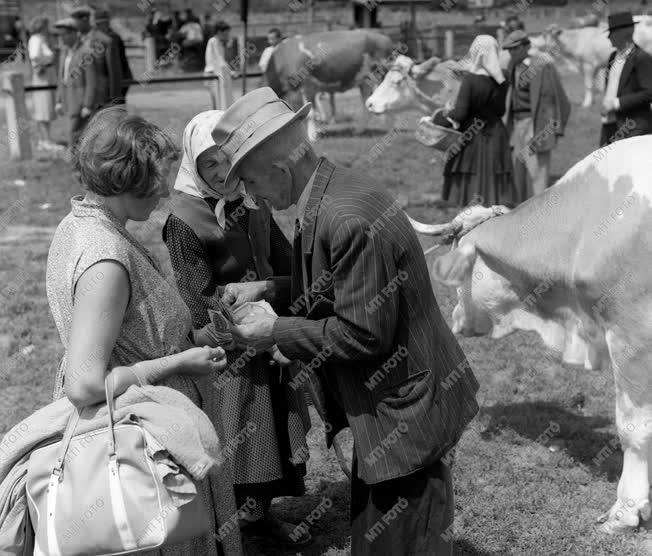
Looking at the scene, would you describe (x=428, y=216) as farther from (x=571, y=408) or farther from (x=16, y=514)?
(x=16, y=514)

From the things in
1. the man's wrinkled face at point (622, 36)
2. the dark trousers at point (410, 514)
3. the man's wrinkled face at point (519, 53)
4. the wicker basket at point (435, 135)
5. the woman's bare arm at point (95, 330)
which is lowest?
the dark trousers at point (410, 514)

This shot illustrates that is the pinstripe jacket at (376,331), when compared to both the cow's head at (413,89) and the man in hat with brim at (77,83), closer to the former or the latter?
the man in hat with brim at (77,83)

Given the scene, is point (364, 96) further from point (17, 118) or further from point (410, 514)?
point (410, 514)

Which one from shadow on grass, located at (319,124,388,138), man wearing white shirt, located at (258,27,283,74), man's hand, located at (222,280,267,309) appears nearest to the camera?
man's hand, located at (222,280,267,309)

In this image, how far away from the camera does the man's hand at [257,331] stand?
277cm

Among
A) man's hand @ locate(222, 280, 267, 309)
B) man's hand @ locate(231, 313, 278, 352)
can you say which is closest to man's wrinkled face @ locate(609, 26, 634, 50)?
man's hand @ locate(222, 280, 267, 309)

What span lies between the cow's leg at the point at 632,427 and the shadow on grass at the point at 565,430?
0.58 m

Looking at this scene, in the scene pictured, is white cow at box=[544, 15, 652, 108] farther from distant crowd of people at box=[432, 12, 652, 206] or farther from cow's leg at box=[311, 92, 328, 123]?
distant crowd of people at box=[432, 12, 652, 206]

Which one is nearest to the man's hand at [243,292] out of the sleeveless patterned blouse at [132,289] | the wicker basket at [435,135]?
the sleeveless patterned blouse at [132,289]

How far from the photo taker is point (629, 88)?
777 centimetres

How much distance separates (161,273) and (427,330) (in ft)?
2.81

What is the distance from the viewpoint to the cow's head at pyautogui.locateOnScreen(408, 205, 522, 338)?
14.7ft

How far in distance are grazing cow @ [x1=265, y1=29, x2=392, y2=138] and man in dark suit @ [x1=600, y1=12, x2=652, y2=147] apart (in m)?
8.10

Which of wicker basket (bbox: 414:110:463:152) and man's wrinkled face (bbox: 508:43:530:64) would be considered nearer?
wicker basket (bbox: 414:110:463:152)
